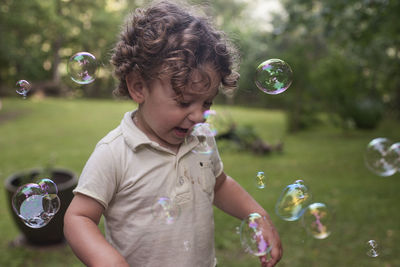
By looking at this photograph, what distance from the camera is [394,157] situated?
261 centimetres

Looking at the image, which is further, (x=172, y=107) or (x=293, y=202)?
(x=293, y=202)

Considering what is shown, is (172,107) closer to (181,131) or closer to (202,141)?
(181,131)

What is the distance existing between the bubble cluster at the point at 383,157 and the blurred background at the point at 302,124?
44.6 inches

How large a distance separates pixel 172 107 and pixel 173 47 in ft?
0.82

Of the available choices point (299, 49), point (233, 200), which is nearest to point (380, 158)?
point (233, 200)

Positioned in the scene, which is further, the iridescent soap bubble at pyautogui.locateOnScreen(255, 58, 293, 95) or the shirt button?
the iridescent soap bubble at pyautogui.locateOnScreen(255, 58, 293, 95)

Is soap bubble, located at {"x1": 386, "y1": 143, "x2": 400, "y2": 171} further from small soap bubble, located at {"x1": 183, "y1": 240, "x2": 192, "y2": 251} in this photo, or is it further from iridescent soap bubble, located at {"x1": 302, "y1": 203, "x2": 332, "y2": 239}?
small soap bubble, located at {"x1": 183, "y1": 240, "x2": 192, "y2": 251}

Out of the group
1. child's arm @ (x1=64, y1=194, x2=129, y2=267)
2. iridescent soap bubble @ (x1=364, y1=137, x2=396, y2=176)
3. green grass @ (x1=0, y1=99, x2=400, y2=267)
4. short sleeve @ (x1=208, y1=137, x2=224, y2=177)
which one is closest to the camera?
child's arm @ (x1=64, y1=194, x2=129, y2=267)

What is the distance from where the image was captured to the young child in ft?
4.74

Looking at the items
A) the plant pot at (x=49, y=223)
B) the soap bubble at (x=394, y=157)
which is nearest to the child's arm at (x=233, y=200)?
the soap bubble at (x=394, y=157)

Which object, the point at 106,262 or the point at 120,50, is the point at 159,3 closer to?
the point at 120,50

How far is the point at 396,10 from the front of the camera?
3.90m

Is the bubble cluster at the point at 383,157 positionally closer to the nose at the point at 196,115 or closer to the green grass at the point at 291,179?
the green grass at the point at 291,179

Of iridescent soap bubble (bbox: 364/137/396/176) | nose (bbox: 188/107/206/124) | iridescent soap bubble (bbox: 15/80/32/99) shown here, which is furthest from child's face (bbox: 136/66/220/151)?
iridescent soap bubble (bbox: 364/137/396/176)
